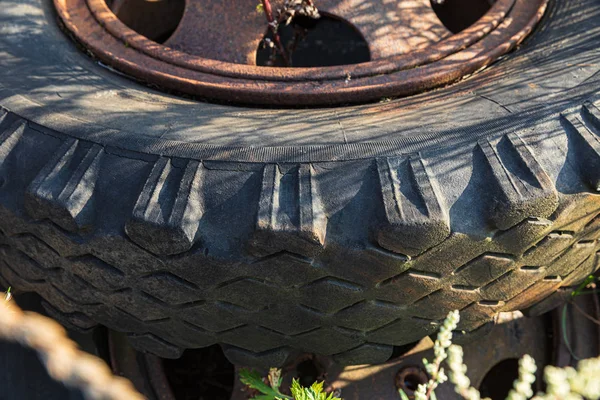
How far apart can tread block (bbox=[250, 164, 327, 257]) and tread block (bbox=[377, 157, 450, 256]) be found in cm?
13

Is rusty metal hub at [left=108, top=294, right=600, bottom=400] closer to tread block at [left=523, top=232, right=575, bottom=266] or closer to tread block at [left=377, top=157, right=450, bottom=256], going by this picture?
tread block at [left=523, top=232, right=575, bottom=266]

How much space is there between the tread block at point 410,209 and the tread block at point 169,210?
37cm

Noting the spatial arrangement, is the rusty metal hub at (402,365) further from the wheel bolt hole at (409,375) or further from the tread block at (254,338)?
the tread block at (254,338)

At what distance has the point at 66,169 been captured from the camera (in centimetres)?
131

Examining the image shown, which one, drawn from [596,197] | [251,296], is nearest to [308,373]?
[251,296]

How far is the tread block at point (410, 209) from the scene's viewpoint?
3.88ft

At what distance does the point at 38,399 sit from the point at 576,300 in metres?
1.83

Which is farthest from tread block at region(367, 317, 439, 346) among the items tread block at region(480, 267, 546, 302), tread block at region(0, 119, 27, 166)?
tread block at region(0, 119, 27, 166)

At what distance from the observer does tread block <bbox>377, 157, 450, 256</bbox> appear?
1.18 m

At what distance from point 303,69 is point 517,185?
61 cm

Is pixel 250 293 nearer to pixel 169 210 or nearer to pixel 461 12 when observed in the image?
pixel 169 210

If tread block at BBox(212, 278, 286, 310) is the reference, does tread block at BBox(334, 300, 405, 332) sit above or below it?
below

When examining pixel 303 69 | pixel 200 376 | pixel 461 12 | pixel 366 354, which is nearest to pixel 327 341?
pixel 366 354

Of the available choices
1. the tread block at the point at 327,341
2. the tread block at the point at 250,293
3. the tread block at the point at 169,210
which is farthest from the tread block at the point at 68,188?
the tread block at the point at 327,341
